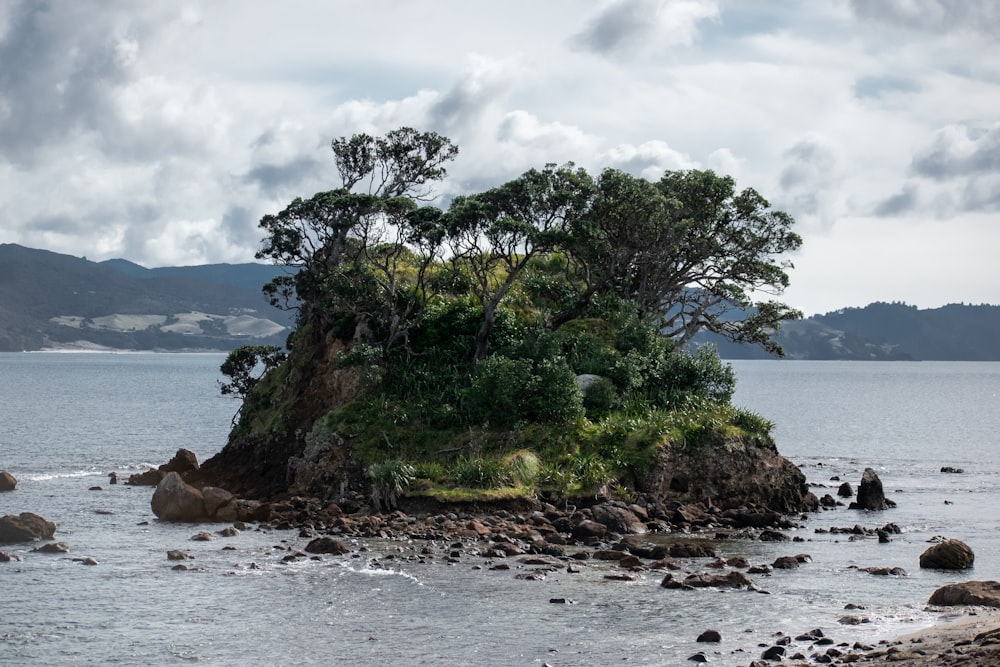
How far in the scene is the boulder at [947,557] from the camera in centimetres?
3528

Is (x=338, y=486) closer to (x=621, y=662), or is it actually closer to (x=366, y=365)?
(x=366, y=365)

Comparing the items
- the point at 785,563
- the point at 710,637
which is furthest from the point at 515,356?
the point at 710,637

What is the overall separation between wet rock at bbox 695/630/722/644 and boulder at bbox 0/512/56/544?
26353mm

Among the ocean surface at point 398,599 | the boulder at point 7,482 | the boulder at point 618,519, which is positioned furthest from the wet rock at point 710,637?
the boulder at point 7,482

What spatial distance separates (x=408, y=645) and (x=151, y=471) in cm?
3873

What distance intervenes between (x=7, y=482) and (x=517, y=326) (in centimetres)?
2809

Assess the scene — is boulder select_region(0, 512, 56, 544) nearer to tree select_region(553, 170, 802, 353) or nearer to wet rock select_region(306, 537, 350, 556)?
wet rock select_region(306, 537, 350, 556)

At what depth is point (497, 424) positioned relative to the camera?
48.2 metres

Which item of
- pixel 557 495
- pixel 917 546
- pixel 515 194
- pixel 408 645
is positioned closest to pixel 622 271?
pixel 515 194

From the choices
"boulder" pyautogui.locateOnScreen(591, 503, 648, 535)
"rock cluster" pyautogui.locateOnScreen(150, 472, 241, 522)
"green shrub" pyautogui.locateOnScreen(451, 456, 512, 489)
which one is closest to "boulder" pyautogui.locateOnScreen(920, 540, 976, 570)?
"boulder" pyautogui.locateOnScreen(591, 503, 648, 535)

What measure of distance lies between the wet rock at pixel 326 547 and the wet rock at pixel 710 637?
15291 millimetres

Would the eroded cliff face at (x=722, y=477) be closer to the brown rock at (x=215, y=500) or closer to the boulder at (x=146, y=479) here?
the brown rock at (x=215, y=500)

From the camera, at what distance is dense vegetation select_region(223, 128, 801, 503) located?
47094 mm

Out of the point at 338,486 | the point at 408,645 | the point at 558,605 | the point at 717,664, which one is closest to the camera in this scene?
the point at 717,664
